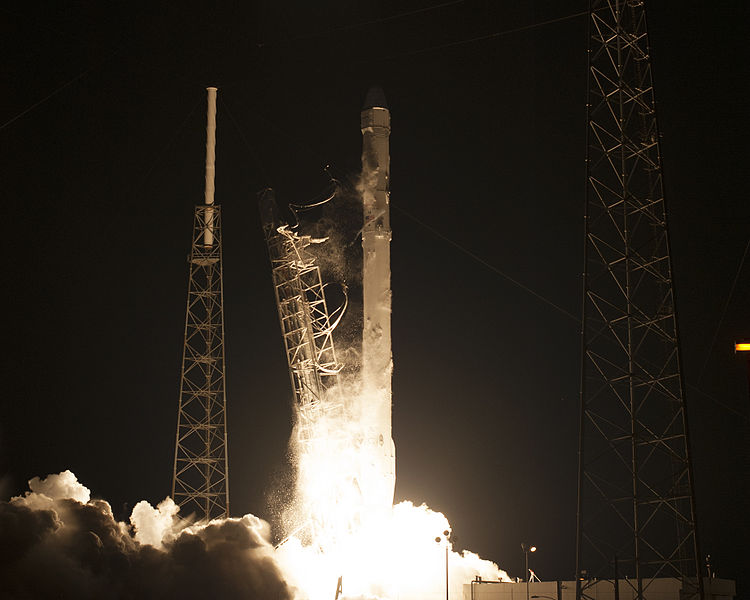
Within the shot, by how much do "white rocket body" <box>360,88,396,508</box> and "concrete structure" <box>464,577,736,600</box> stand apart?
4.24 m

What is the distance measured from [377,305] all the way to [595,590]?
10776mm

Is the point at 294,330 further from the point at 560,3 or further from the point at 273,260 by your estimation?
the point at 560,3

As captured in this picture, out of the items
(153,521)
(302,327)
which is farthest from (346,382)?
(153,521)

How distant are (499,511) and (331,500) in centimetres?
1280

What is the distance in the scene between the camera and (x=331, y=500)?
3550cm

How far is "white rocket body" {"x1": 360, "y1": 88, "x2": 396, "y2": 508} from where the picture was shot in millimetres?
34531

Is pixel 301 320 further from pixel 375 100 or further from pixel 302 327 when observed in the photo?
pixel 375 100

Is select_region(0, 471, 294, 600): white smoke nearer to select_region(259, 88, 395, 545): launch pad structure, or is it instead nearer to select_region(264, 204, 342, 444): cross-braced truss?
select_region(259, 88, 395, 545): launch pad structure

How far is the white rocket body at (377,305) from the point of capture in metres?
34.5

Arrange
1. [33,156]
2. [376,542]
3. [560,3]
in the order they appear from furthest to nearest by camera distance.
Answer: [560,3]
[33,156]
[376,542]

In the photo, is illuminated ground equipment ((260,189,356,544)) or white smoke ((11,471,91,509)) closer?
white smoke ((11,471,91,509))

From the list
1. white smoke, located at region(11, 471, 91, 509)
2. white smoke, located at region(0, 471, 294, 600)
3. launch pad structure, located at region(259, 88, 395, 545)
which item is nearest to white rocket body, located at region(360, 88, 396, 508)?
launch pad structure, located at region(259, 88, 395, 545)

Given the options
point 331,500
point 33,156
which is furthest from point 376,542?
point 33,156

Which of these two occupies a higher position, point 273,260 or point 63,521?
point 273,260
